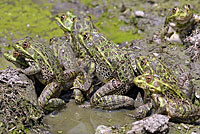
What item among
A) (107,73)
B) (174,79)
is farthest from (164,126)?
(107,73)

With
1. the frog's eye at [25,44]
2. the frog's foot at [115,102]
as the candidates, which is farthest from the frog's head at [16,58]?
the frog's foot at [115,102]

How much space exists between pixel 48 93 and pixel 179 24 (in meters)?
4.48

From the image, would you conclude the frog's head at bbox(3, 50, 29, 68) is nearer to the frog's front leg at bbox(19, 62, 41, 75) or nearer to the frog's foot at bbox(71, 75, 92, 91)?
the frog's front leg at bbox(19, 62, 41, 75)

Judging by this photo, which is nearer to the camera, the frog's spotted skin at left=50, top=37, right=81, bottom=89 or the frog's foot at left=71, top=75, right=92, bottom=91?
the frog's foot at left=71, top=75, right=92, bottom=91

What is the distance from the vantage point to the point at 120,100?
727 cm

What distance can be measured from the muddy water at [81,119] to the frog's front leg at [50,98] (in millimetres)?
283

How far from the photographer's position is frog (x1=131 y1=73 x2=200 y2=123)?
6.53 m

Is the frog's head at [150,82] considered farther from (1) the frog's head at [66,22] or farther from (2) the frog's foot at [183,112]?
(1) the frog's head at [66,22]

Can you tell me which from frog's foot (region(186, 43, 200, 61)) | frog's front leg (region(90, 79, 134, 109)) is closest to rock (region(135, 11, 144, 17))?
frog's foot (region(186, 43, 200, 61))

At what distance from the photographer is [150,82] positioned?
6.79 metres

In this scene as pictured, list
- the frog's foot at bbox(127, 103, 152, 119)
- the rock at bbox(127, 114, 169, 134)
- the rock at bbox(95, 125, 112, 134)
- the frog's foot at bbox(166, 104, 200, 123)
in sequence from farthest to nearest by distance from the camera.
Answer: the frog's foot at bbox(127, 103, 152, 119)
the rock at bbox(95, 125, 112, 134)
the frog's foot at bbox(166, 104, 200, 123)
the rock at bbox(127, 114, 169, 134)

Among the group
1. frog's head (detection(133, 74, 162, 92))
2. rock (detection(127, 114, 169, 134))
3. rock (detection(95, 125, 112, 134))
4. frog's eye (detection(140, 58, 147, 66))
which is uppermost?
frog's eye (detection(140, 58, 147, 66))

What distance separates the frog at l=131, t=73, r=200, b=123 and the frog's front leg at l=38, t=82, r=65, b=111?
1965 mm

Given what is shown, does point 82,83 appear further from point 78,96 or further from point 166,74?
point 166,74
